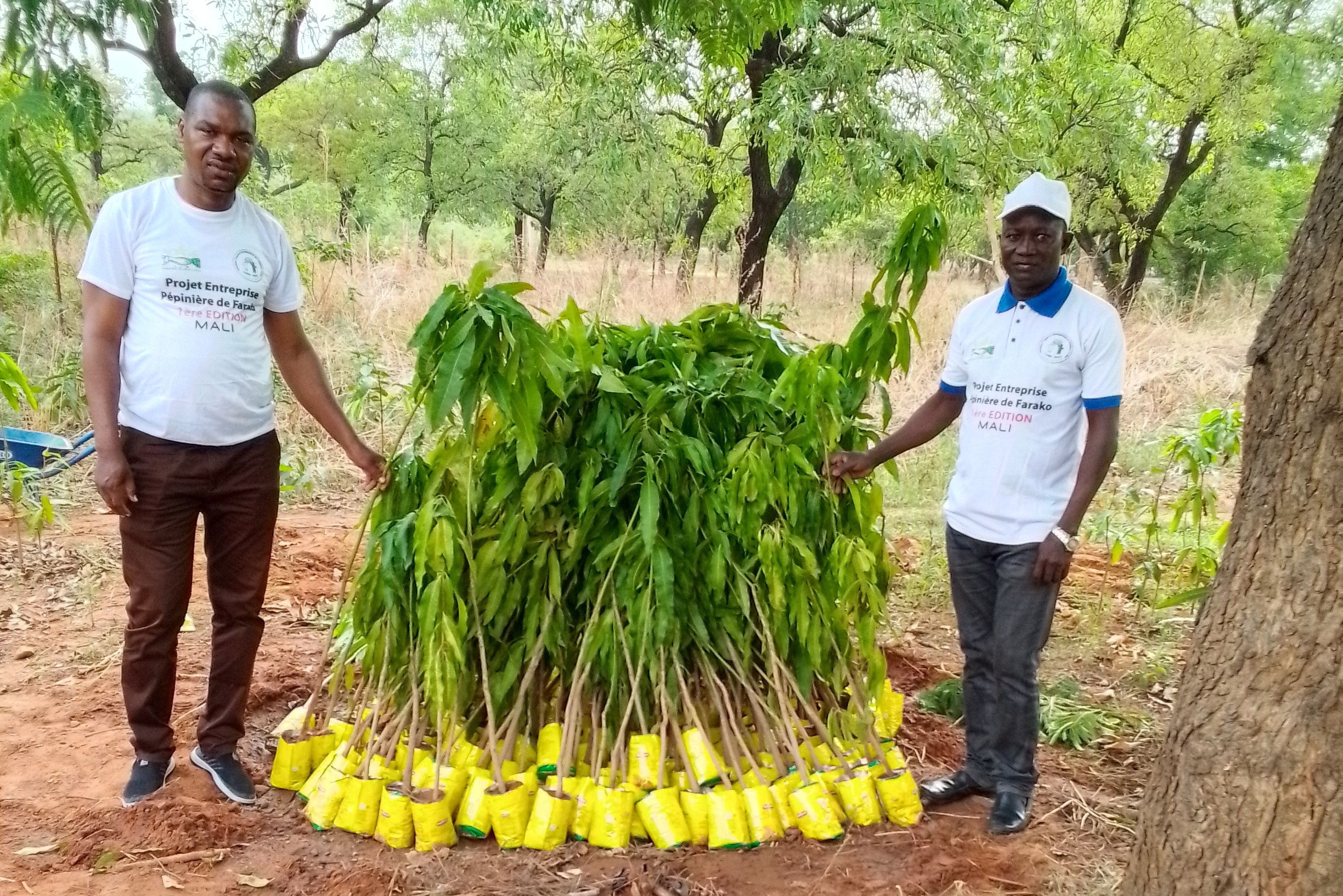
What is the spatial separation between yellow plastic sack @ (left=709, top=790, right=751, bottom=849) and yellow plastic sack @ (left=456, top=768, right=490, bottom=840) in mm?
559

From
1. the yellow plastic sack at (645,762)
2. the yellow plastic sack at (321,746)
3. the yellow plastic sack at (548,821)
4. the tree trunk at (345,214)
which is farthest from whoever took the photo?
the tree trunk at (345,214)

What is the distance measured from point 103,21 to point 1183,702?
2107 mm

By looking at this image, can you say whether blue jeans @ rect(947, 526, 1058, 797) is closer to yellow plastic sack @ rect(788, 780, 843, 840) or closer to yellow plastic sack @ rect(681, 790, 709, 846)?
yellow plastic sack @ rect(788, 780, 843, 840)

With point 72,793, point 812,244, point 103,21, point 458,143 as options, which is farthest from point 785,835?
point 812,244

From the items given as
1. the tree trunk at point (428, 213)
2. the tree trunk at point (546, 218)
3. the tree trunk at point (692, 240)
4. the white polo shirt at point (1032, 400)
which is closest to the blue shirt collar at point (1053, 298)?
the white polo shirt at point (1032, 400)

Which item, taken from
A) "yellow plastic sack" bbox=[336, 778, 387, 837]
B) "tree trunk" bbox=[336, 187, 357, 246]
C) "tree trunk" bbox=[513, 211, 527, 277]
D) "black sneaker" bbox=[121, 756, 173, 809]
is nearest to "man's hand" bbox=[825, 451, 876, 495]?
"yellow plastic sack" bbox=[336, 778, 387, 837]

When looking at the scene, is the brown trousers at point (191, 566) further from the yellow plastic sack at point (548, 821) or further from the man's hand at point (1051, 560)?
the man's hand at point (1051, 560)

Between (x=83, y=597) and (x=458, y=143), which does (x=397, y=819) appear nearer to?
(x=83, y=597)

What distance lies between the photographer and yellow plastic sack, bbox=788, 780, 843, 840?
8.04ft

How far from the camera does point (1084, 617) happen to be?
4277 millimetres

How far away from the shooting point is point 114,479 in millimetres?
2314

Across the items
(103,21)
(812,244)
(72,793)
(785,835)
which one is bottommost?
(72,793)

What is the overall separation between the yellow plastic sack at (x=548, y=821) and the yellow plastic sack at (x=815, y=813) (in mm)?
578

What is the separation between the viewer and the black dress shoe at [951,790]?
2.70 m
